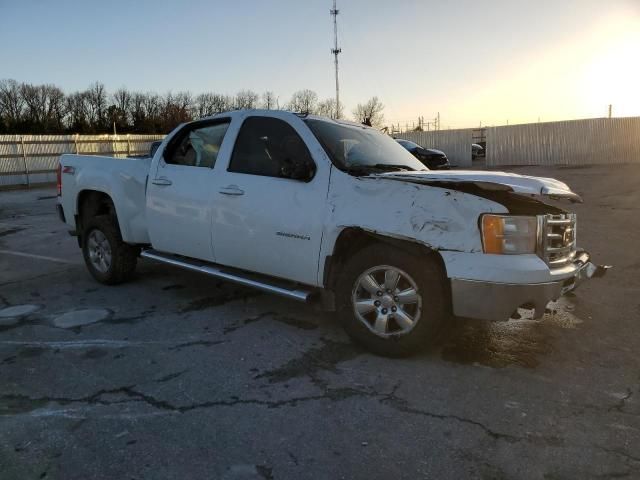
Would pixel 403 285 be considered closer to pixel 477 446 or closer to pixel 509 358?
pixel 509 358

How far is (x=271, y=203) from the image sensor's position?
4.42m

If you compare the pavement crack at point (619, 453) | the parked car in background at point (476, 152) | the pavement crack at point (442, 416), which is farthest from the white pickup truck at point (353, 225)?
the parked car in background at point (476, 152)

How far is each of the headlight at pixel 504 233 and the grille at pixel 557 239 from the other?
7.0 inches

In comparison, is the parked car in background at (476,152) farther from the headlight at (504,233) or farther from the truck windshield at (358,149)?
the headlight at (504,233)

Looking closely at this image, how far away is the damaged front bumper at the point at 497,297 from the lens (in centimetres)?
346

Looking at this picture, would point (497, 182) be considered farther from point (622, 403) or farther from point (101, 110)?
point (101, 110)

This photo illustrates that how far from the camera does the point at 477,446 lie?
2.79 meters

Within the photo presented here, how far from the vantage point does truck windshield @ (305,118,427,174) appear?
432cm

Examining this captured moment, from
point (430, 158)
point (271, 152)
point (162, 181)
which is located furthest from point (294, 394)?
point (430, 158)

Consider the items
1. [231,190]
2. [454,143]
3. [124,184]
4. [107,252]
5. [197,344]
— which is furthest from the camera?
[454,143]

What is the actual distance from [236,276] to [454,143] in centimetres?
3049

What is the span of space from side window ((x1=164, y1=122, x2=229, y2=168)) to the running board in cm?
98

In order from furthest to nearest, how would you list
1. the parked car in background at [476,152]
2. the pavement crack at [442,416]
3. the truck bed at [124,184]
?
the parked car in background at [476,152] → the truck bed at [124,184] → the pavement crack at [442,416]

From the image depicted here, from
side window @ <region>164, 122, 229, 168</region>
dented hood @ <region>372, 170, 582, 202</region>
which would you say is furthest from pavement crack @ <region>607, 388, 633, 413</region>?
side window @ <region>164, 122, 229, 168</region>
